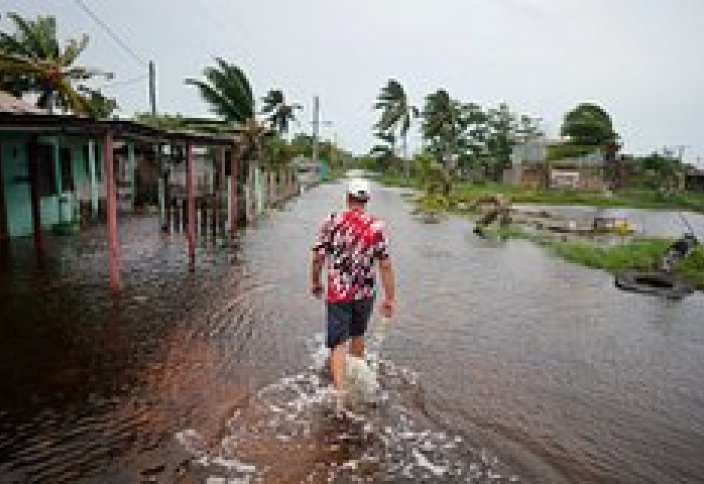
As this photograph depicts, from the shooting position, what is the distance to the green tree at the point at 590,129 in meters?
53.8

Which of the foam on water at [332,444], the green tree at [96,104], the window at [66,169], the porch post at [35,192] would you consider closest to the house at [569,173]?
the green tree at [96,104]

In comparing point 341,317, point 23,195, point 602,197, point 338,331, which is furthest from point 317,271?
Answer: point 602,197

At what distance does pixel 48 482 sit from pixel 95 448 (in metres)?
0.50

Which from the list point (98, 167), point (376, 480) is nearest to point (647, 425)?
point (376, 480)

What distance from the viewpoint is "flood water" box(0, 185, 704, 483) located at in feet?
15.2

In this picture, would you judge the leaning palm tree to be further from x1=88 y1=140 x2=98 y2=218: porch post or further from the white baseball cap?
the white baseball cap

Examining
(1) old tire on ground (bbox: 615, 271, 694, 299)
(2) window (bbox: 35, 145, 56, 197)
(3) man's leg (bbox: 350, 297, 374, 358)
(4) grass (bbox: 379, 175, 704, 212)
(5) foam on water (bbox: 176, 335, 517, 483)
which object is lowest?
(1) old tire on ground (bbox: 615, 271, 694, 299)

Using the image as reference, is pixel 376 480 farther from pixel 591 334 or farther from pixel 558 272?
pixel 558 272

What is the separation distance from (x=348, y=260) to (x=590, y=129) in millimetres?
53565

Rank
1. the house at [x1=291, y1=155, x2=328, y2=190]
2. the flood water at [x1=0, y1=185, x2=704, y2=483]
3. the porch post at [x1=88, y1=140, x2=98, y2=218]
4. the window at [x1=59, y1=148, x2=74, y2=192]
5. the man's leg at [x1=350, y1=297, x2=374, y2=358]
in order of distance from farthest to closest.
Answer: the house at [x1=291, y1=155, x2=328, y2=190]
the porch post at [x1=88, y1=140, x2=98, y2=218]
the window at [x1=59, y1=148, x2=74, y2=192]
the man's leg at [x1=350, y1=297, x2=374, y2=358]
the flood water at [x1=0, y1=185, x2=704, y2=483]

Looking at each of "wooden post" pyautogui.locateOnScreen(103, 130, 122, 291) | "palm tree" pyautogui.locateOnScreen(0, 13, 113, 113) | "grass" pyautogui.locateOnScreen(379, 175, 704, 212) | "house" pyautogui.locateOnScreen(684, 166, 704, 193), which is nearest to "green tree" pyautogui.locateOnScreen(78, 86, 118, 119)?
"palm tree" pyautogui.locateOnScreen(0, 13, 113, 113)

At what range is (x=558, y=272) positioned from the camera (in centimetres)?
1456

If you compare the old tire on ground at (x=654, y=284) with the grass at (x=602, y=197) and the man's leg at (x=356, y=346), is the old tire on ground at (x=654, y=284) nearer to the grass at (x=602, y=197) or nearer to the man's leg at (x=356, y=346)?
the man's leg at (x=356, y=346)

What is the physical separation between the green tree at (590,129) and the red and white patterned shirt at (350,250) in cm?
5280
